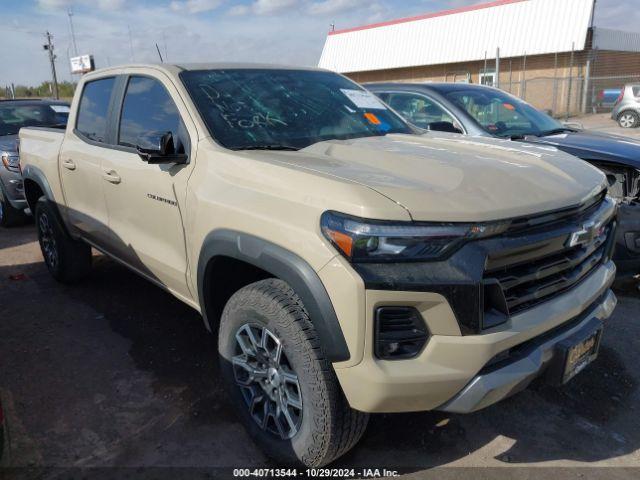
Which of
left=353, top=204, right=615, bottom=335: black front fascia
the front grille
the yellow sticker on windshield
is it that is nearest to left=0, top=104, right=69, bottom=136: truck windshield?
the yellow sticker on windshield

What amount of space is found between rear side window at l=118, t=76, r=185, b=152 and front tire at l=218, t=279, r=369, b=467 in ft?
3.48

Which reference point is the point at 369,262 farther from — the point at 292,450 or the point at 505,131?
the point at 505,131

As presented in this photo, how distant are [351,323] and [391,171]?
0.76m

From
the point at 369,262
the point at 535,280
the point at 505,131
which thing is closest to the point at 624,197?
the point at 505,131

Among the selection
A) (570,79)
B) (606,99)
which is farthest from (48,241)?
(606,99)

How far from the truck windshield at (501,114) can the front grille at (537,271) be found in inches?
125

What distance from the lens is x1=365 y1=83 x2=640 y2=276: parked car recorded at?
4078 mm

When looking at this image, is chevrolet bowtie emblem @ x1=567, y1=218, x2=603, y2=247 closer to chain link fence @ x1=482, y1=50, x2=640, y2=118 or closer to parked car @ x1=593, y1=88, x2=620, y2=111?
chain link fence @ x1=482, y1=50, x2=640, y2=118

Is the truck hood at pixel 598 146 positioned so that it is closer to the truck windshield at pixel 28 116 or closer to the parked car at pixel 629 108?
the truck windshield at pixel 28 116

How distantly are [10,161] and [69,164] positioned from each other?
366cm

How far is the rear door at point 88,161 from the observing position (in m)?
3.79

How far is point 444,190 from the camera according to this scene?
2.10m

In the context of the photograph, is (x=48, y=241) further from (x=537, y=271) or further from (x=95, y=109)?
(x=537, y=271)

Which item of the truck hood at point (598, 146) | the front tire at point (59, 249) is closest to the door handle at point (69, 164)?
the front tire at point (59, 249)
